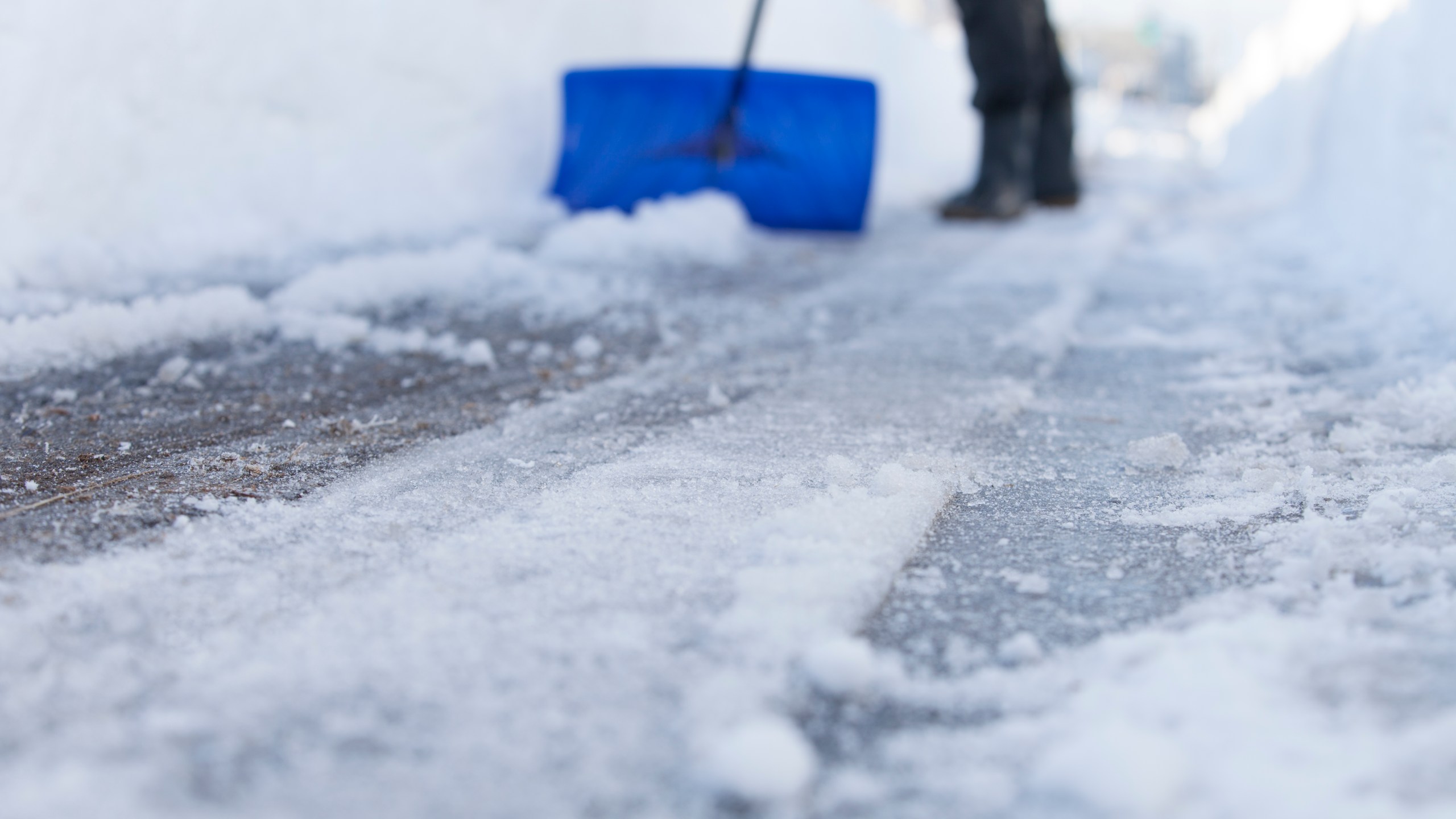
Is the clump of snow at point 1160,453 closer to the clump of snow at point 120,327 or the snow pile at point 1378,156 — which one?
→ the snow pile at point 1378,156

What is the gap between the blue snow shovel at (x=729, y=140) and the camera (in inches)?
106

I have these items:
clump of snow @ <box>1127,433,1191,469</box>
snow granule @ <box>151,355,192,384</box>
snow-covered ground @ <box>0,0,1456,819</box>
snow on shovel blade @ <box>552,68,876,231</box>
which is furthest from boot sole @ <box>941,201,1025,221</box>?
snow granule @ <box>151,355,192,384</box>

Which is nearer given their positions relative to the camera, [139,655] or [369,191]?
[139,655]

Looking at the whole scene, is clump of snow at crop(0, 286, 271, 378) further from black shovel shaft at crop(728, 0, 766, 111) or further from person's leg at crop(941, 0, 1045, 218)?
person's leg at crop(941, 0, 1045, 218)

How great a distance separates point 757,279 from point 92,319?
123 centimetres

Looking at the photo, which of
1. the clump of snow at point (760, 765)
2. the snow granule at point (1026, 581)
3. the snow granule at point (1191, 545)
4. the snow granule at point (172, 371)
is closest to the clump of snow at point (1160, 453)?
the snow granule at point (1191, 545)

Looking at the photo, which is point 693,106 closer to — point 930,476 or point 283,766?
point 930,476

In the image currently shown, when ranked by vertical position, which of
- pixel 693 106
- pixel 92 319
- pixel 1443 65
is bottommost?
pixel 92 319

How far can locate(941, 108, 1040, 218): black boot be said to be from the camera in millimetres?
3139

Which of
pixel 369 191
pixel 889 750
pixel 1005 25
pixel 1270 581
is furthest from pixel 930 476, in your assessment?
pixel 1005 25

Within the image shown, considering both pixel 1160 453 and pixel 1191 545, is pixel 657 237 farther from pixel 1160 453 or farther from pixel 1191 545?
pixel 1191 545

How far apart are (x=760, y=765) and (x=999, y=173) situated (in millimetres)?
2983

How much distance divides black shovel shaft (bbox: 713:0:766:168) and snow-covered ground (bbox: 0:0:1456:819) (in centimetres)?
76

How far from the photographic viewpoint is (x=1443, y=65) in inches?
69.7
